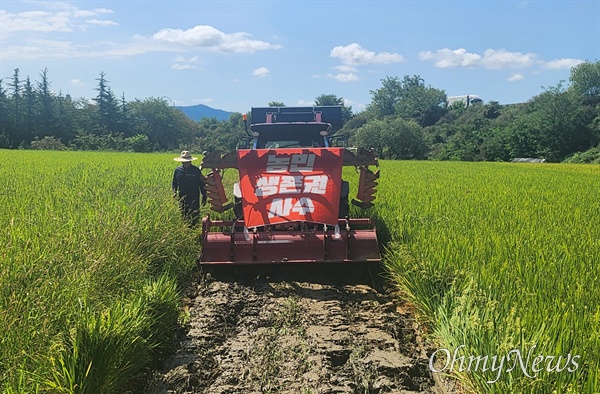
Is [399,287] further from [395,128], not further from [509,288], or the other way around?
[395,128]

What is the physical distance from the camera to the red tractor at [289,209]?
6.42 meters

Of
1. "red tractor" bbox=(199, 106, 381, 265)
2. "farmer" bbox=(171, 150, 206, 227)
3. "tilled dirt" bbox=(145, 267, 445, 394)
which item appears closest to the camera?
"tilled dirt" bbox=(145, 267, 445, 394)

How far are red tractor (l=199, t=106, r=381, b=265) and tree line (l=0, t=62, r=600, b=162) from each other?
32.7 m

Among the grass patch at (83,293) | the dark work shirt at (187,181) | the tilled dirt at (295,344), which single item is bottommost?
the tilled dirt at (295,344)

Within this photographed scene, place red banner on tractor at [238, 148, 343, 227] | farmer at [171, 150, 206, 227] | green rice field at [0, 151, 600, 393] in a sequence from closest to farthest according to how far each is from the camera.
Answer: green rice field at [0, 151, 600, 393], red banner on tractor at [238, 148, 343, 227], farmer at [171, 150, 206, 227]

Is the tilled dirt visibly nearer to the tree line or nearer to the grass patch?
the grass patch

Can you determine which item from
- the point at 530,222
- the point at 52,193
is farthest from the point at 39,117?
the point at 530,222

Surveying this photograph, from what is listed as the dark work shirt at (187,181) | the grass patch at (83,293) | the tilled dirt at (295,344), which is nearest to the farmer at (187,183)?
the dark work shirt at (187,181)

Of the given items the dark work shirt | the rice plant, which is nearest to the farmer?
the dark work shirt

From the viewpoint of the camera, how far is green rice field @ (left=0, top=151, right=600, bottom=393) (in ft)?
9.54

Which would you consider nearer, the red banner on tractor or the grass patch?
the grass patch

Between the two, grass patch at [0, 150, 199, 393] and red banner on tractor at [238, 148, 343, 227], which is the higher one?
red banner on tractor at [238, 148, 343, 227]

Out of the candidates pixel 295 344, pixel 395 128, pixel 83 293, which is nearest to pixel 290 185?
pixel 295 344

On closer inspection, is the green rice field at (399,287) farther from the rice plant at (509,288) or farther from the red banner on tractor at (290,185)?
the red banner on tractor at (290,185)
